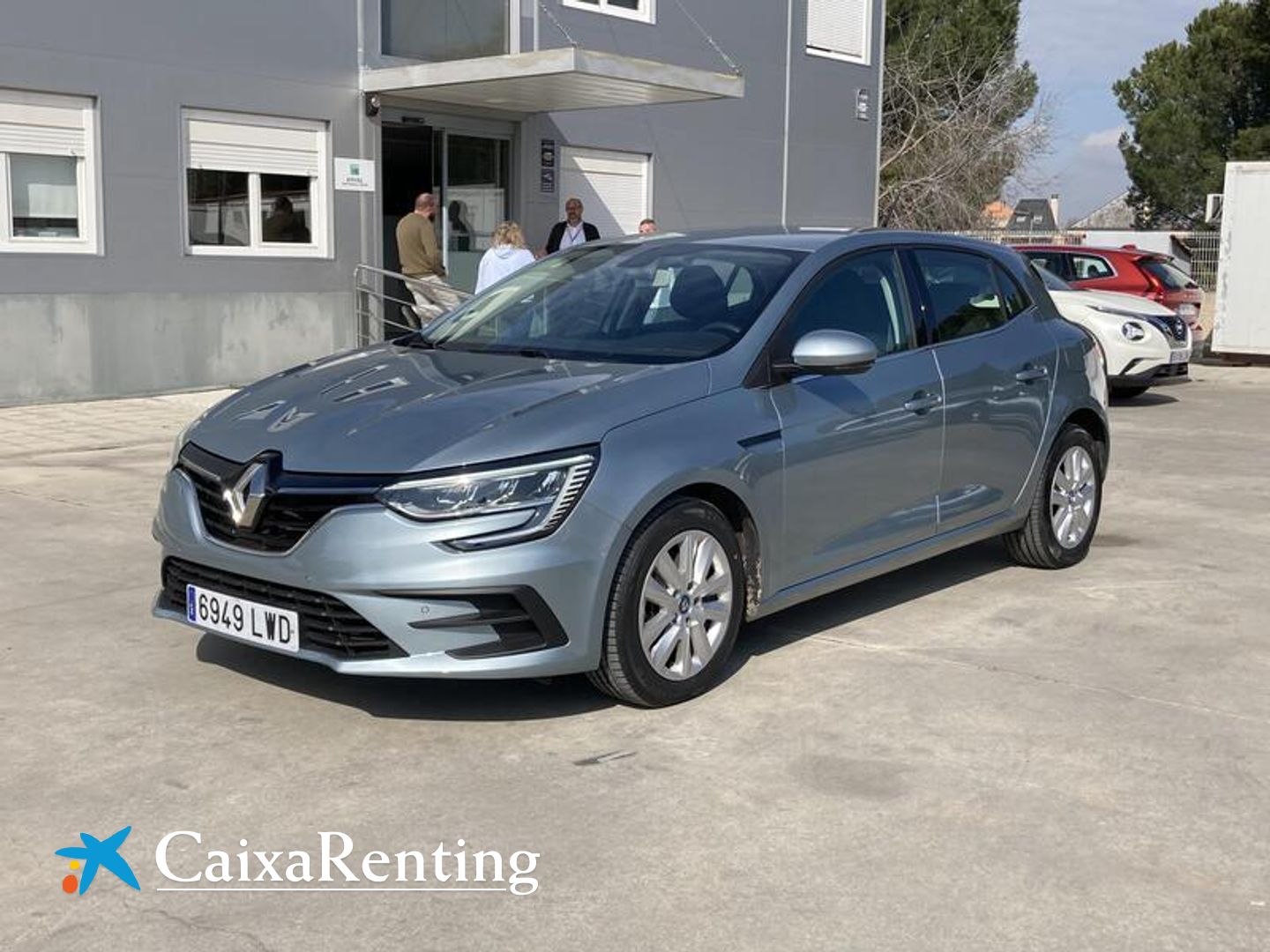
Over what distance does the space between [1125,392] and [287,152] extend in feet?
30.5

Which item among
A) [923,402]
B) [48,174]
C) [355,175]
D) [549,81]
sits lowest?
[923,402]

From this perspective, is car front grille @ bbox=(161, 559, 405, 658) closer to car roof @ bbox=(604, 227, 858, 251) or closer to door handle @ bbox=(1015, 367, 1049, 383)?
car roof @ bbox=(604, 227, 858, 251)

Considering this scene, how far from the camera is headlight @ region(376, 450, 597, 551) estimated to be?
425 centimetres

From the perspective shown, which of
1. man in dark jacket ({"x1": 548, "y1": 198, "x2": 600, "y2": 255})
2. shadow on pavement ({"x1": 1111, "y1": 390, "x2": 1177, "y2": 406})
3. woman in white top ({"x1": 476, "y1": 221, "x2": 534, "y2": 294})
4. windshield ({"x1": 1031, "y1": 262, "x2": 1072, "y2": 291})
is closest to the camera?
woman in white top ({"x1": 476, "y1": 221, "x2": 534, "y2": 294})

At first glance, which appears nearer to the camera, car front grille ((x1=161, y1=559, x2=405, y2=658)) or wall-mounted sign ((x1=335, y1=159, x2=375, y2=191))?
car front grille ((x1=161, y1=559, x2=405, y2=658))

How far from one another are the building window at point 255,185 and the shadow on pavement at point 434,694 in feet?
32.2

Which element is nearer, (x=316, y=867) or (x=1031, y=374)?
(x=316, y=867)

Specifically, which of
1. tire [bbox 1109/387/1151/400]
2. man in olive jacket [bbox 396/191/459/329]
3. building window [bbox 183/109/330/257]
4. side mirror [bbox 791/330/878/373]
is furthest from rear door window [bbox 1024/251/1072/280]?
side mirror [bbox 791/330/878/373]

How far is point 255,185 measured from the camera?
47.5 feet

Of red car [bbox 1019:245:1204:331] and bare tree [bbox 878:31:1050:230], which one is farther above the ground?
bare tree [bbox 878:31:1050:230]

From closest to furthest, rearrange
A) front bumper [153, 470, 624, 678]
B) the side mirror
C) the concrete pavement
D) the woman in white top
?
the concrete pavement, front bumper [153, 470, 624, 678], the side mirror, the woman in white top

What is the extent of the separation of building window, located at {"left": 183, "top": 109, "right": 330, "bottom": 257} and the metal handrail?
0.54 meters

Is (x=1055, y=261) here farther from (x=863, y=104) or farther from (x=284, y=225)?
(x=284, y=225)

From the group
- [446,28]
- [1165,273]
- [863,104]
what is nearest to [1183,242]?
[863,104]
